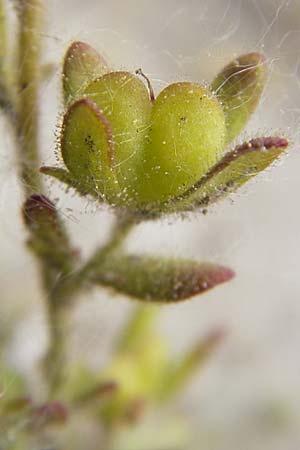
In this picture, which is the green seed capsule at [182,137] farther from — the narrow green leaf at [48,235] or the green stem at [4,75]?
the green stem at [4,75]

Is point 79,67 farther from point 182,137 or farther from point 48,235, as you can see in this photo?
point 48,235

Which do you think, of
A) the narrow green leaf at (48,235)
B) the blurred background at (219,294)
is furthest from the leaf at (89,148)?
the blurred background at (219,294)

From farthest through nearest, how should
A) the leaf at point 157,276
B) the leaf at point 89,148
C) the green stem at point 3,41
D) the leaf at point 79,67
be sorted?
1. the green stem at point 3,41
2. the leaf at point 157,276
3. the leaf at point 79,67
4. the leaf at point 89,148

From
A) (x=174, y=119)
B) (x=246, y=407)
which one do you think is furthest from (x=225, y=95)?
(x=246, y=407)

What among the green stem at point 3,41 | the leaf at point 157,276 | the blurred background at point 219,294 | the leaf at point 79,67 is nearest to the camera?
the leaf at point 79,67

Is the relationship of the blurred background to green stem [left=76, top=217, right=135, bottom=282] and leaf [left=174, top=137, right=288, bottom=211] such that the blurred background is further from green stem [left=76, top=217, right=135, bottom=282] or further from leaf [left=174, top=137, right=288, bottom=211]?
leaf [left=174, top=137, right=288, bottom=211]

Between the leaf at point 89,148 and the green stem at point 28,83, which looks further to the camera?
the green stem at point 28,83

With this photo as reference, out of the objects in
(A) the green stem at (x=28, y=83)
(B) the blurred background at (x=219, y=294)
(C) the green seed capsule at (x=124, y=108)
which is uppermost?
(C) the green seed capsule at (x=124, y=108)
